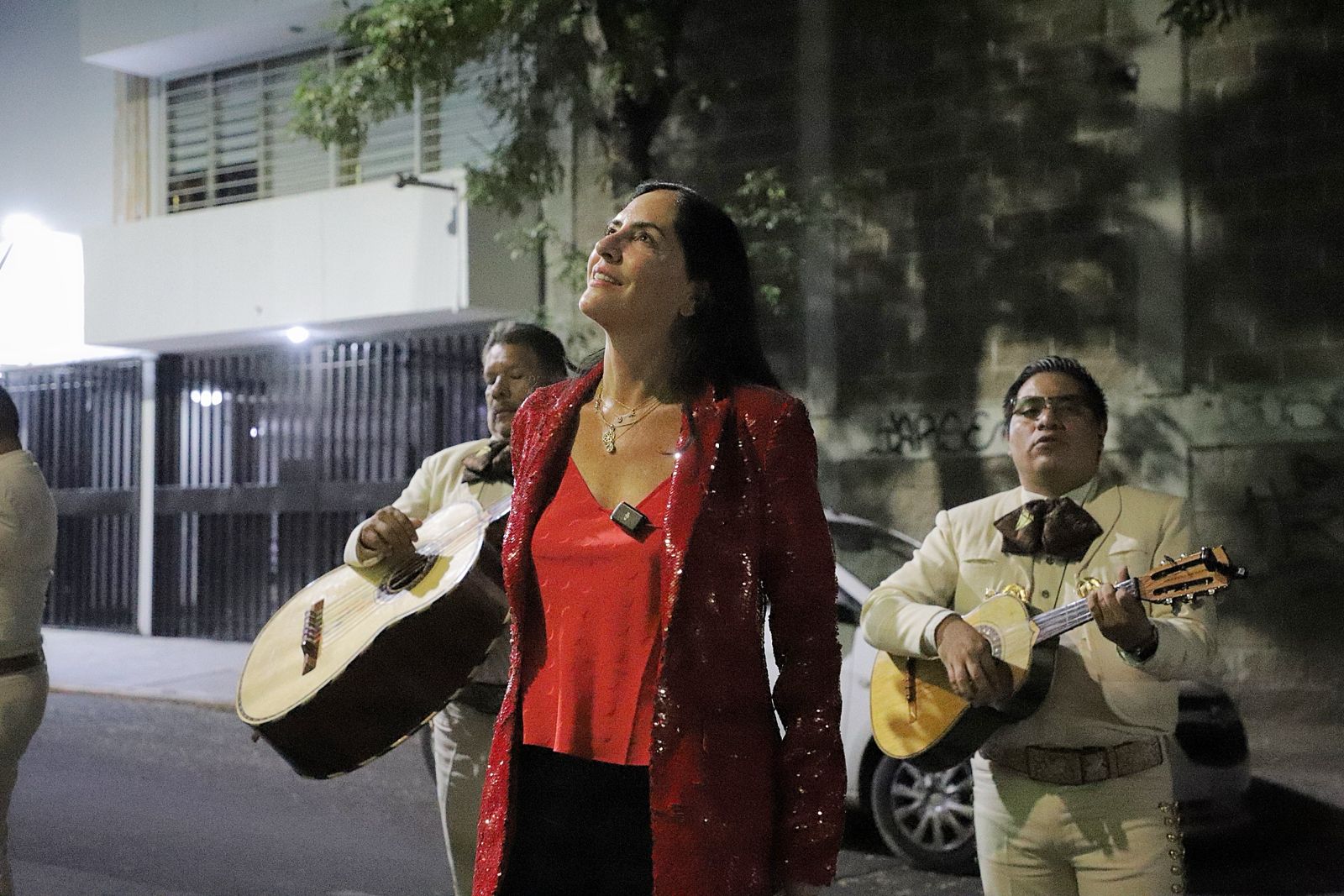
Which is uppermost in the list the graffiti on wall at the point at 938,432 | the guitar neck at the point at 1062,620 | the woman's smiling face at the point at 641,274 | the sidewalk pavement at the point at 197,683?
the graffiti on wall at the point at 938,432

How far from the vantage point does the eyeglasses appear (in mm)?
3812

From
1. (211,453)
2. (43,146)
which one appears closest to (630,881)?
(211,453)

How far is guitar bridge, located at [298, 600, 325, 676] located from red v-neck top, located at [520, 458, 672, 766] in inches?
72.1

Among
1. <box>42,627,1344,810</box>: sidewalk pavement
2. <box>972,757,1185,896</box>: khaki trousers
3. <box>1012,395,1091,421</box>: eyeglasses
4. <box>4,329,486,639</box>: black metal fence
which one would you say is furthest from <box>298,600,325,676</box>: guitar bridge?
<box>4,329,486,639</box>: black metal fence

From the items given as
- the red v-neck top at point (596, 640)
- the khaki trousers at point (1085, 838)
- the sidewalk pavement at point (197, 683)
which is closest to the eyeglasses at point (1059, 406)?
the khaki trousers at point (1085, 838)

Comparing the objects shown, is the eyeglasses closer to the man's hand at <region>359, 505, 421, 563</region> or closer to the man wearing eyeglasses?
the man wearing eyeglasses

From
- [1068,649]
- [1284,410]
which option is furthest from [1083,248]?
[1068,649]

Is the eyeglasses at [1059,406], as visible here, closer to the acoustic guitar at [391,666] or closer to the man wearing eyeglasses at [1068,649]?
the man wearing eyeglasses at [1068,649]

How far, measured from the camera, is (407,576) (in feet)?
13.9

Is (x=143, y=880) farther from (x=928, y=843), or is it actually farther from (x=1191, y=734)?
(x=1191, y=734)

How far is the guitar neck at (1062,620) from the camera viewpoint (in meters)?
3.58

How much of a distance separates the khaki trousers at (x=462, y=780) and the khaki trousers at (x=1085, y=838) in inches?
55.3

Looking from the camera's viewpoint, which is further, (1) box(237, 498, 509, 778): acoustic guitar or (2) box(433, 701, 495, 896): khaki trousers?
(2) box(433, 701, 495, 896): khaki trousers

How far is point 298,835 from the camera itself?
796cm
